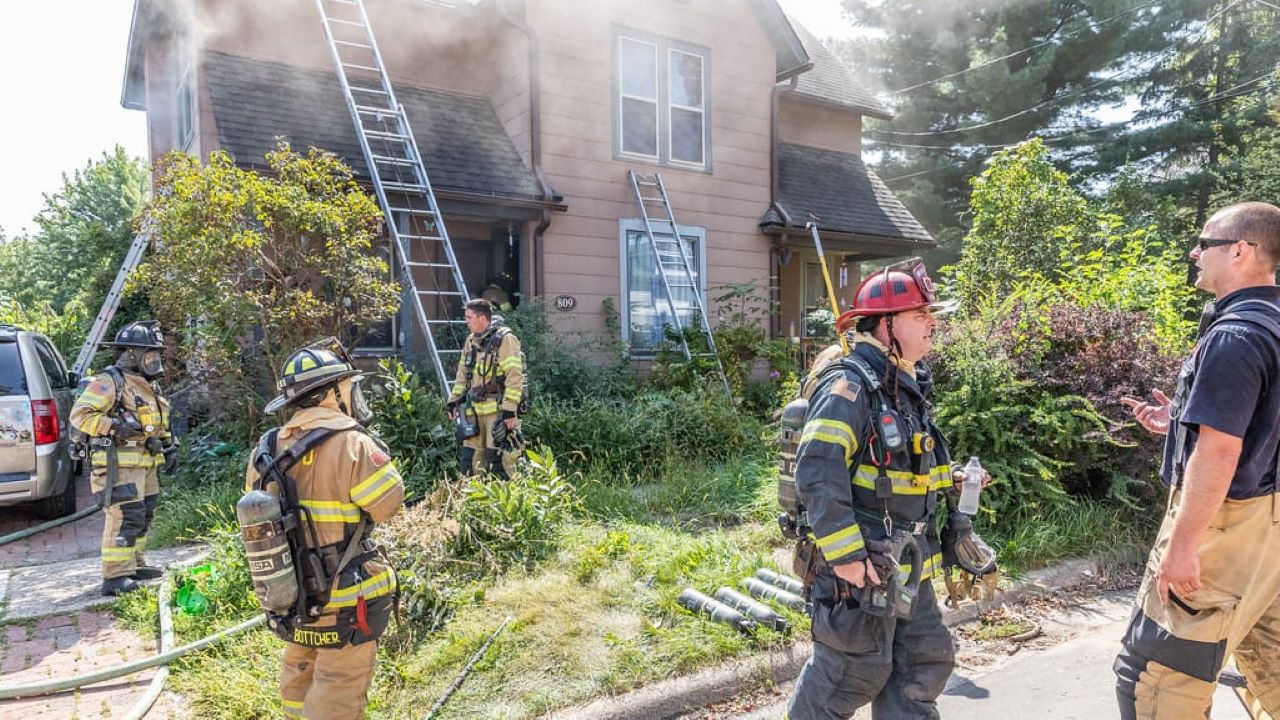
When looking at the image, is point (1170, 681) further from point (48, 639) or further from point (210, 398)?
point (210, 398)

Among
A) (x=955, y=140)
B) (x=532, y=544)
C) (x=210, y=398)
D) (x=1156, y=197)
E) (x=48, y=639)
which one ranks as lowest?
(x=48, y=639)

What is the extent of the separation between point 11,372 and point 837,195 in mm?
11429

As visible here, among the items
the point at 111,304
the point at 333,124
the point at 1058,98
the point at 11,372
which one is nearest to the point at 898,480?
the point at 11,372

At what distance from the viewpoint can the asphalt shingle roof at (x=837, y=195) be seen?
40.8ft

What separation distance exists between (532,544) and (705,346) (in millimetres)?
5682

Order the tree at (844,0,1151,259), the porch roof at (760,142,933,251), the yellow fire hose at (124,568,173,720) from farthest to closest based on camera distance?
the tree at (844,0,1151,259), the porch roof at (760,142,933,251), the yellow fire hose at (124,568,173,720)

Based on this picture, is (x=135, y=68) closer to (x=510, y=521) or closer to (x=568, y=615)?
(x=510, y=521)

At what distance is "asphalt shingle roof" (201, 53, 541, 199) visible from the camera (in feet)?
→ 28.6

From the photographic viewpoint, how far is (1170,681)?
2.41 metres

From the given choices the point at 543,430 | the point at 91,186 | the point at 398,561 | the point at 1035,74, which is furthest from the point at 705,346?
the point at 91,186

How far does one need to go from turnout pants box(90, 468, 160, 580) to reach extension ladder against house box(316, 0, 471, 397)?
9.73 ft

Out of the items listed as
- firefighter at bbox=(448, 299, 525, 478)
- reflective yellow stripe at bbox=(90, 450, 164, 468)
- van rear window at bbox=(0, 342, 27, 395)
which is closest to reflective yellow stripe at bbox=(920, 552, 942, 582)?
firefighter at bbox=(448, 299, 525, 478)

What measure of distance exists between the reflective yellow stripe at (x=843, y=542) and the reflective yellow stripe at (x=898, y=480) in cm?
22

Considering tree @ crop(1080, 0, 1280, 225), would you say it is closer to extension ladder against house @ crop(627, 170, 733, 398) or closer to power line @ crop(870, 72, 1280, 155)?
power line @ crop(870, 72, 1280, 155)
